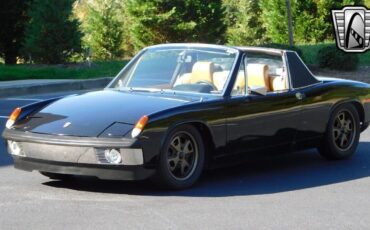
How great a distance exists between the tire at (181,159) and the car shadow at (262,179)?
10 centimetres

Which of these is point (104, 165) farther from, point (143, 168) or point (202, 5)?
point (202, 5)

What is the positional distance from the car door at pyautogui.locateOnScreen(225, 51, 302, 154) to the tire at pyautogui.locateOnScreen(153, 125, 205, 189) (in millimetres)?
395

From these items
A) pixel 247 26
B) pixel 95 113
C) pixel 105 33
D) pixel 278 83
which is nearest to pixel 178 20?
Result: pixel 105 33

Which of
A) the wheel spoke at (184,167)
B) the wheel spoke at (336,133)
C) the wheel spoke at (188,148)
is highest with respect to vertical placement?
the wheel spoke at (188,148)

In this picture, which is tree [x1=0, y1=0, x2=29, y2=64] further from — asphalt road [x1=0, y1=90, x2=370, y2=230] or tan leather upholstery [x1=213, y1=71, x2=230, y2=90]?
tan leather upholstery [x1=213, y1=71, x2=230, y2=90]

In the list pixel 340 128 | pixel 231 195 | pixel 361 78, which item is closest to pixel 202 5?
pixel 361 78

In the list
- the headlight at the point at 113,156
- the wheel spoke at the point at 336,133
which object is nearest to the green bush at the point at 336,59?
the wheel spoke at the point at 336,133

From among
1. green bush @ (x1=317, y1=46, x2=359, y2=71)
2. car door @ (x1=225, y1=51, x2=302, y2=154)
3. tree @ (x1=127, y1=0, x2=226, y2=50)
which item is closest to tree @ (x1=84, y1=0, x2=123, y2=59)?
tree @ (x1=127, y1=0, x2=226, y2=50)

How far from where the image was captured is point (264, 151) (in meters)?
7.99

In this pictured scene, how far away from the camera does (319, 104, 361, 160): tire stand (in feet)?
29.1

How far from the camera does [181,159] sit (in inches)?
284

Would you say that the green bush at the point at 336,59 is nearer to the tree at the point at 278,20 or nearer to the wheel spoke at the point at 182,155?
the tree at the point at 278,20

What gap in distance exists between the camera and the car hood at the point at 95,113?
271 inches

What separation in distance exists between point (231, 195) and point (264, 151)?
1043 mm
